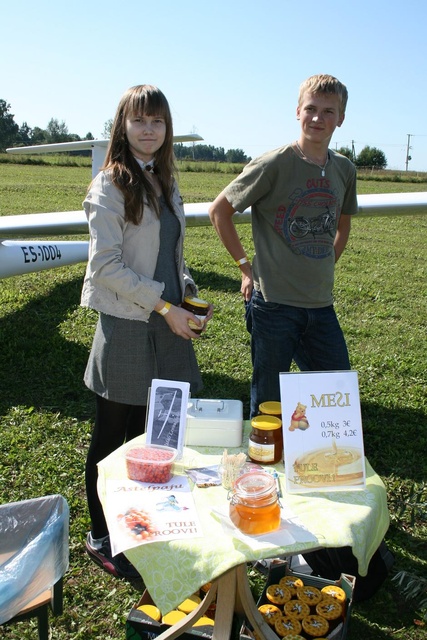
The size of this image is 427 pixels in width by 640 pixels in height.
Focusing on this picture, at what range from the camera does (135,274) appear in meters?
2.21

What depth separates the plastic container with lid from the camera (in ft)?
6.34

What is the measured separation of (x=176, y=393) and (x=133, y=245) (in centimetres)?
63

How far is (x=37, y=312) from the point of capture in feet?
21.3

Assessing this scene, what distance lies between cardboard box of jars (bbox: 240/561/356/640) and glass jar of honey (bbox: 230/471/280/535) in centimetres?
53

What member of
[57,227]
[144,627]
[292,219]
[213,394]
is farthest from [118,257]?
[57,227]

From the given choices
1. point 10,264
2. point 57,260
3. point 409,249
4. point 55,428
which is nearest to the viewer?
point 55,428

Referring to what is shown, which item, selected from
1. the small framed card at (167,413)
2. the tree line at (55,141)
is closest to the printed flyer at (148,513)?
the small framed card at (167,413)

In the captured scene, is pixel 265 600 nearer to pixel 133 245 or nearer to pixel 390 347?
pixel 133 245

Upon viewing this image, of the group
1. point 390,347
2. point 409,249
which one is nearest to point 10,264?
point 390,347

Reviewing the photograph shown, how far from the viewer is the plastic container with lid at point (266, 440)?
6.34ft

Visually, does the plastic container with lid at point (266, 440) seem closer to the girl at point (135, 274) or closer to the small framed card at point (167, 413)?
the small framed card at point (167, 413)

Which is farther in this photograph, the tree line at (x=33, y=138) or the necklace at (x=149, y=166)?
the tree line at (x=33, y=138)

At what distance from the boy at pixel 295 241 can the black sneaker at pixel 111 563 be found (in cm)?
87

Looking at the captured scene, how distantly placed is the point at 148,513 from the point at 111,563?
1162 millimetres
